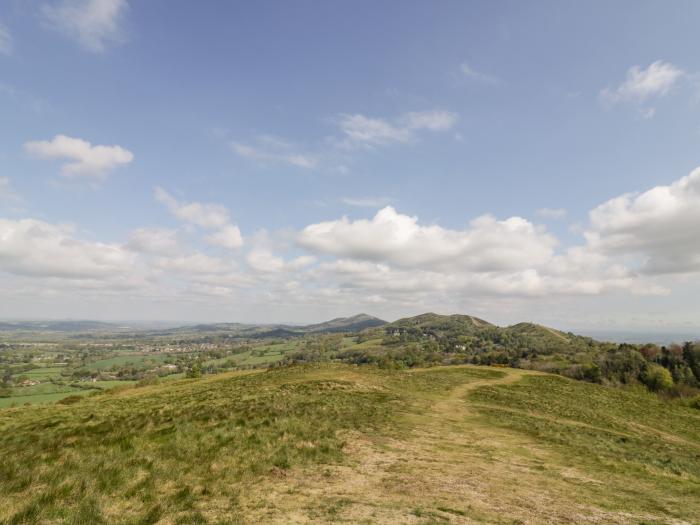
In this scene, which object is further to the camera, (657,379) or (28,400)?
(657,379)

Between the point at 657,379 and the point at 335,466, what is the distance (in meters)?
144

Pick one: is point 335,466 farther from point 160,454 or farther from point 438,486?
point 160,454

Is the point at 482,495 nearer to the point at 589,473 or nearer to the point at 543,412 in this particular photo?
the point at 589,473

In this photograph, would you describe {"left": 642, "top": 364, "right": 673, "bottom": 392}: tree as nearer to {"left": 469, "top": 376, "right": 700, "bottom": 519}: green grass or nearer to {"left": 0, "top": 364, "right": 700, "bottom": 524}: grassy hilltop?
{"left": 469, "top": 376, "right": 700, "bottom": 519}: green grass

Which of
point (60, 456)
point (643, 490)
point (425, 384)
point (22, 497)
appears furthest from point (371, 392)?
point (22, 497)

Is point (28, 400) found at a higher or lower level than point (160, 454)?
lower

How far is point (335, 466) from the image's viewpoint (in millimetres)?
17031

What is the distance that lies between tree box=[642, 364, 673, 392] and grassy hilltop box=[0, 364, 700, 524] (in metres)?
101

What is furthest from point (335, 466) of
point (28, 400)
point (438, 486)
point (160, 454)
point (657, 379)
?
point (657, 379)

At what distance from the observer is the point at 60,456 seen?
16406mm

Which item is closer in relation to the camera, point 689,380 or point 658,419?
point 658,419

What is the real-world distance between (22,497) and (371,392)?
3267 centimetres

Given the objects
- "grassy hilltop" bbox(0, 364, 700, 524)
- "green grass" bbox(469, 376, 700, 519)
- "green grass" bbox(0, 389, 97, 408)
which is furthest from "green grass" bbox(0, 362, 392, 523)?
"green grass" bbox(0, 389, 97, 408)

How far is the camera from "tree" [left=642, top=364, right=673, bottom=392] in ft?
361
